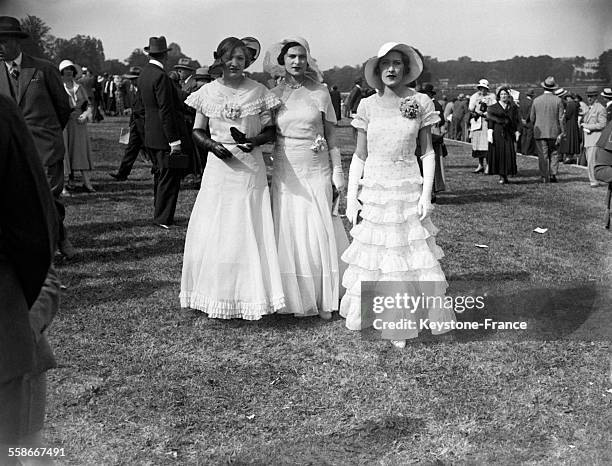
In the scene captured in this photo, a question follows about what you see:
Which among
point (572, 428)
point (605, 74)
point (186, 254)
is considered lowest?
point (572, 428)

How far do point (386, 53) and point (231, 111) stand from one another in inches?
45.8

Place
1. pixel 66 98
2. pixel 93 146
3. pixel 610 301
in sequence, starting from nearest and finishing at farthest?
pixel 610 301 → pixel 66 98 → pixel 93 146

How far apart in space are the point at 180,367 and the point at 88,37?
6.60 ft

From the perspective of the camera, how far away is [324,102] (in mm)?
5434

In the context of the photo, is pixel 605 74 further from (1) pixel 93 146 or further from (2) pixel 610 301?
(1) pixel 93 146

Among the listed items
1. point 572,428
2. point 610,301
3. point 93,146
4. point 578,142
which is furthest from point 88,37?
point 578,142

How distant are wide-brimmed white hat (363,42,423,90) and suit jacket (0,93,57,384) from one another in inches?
121

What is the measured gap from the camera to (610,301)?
6066 mm

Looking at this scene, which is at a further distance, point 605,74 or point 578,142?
point 578,142

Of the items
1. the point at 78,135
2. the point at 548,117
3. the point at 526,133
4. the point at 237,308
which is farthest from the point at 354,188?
the point at 526,133

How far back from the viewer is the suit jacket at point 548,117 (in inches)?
544

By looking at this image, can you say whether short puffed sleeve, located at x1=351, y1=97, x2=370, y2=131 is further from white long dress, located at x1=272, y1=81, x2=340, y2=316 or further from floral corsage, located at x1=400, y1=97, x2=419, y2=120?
white long dress, located at x1=272, y1=81, x2=340, y2=316

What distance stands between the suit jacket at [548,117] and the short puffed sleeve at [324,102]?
30.9 ft

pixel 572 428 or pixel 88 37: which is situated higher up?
pixel 88 37
